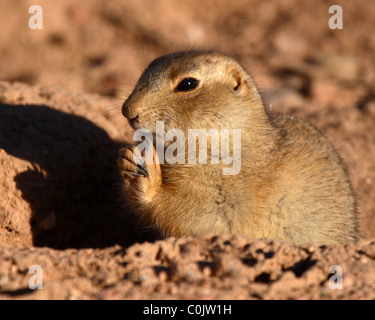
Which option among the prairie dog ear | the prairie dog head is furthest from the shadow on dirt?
the prairie dog ear

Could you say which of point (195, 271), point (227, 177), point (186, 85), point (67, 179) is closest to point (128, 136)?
point (67, 179)

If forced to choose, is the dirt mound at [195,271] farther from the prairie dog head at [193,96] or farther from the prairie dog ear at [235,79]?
the prairie dog ear at [235,79]

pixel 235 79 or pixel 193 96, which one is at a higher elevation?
pixel 235 79

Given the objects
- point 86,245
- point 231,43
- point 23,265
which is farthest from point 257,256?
point 231,43

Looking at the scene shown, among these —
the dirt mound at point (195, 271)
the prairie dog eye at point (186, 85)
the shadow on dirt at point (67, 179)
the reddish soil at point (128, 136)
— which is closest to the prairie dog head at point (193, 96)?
the prairie dog eye at point (186, 85)

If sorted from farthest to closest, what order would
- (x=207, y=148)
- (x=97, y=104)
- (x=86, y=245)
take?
(x=97, y=104), (x=86, y=245), (x=207, y=148)

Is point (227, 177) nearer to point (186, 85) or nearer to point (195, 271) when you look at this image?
point (186, 85)

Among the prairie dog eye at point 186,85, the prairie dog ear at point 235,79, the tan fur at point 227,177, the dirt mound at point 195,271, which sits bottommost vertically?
the dirt mound at point 195,271
